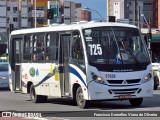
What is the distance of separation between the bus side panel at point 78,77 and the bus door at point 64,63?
387 millimetres

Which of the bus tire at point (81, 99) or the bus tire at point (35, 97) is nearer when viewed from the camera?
the bus tire at point (81, 99)

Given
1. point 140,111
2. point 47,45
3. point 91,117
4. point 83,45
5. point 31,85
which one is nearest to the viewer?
point 91,117

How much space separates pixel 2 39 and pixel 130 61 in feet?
393

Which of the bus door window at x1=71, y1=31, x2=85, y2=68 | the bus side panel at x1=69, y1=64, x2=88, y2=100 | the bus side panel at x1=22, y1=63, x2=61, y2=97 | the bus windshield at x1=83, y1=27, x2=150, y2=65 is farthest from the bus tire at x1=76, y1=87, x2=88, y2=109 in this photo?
the bus side panel at x1=22, y1=63, x2=61, y2=97

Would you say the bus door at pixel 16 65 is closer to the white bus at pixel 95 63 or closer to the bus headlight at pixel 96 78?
the white bus at pixel 95 63

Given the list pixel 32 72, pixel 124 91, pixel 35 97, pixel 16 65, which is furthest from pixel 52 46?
pixel 124 91

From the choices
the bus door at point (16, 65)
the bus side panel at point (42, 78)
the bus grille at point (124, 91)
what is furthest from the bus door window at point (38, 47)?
the bus grille at point (124, 91)

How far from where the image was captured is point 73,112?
54.2 feet

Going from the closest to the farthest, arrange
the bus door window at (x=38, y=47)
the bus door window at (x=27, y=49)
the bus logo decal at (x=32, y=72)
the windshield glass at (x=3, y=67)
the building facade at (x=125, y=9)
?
the bus door window at (x=38, y=47) → the bus logo decal at (x=32, y=72) → the bus door window at (x=27, y=49) → the windshield glass at (x=3, y=67) → the building facade at (x=125, y=9)

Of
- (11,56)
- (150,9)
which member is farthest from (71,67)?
(150,9)

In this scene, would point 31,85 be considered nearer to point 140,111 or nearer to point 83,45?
point 83,45

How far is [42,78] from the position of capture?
20.4 meters

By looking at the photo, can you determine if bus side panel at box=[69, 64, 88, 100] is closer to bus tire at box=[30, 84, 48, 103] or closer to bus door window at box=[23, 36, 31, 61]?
bus tire at box=[30, 84, 48, 103]

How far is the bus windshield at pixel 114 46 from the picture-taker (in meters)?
17.5
